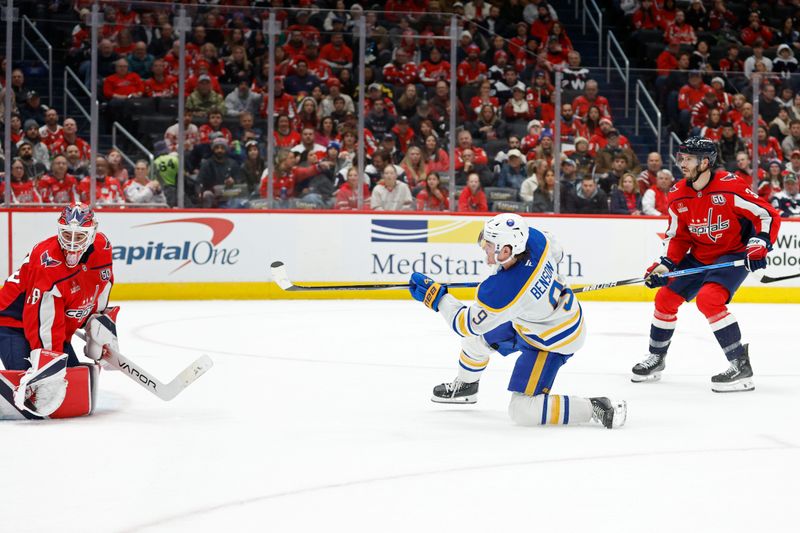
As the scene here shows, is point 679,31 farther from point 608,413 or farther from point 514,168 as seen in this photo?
point 608,413

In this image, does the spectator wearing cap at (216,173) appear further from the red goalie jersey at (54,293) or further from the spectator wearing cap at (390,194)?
the red goalie jersey at (54,293)

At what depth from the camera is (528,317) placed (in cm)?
405

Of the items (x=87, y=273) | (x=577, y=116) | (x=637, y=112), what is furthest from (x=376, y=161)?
(x=87, y=273)

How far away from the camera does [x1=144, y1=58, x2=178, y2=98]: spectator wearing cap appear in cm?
905

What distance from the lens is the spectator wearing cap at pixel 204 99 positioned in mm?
9141

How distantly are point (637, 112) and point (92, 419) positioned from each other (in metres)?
7.09

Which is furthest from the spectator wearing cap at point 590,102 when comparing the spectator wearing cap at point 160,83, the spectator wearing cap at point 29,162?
the spectator wearing cap at point 29,162

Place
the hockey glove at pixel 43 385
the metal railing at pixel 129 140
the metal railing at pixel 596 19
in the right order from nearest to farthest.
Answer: the hockey glove at pixel 43 385 < the metal railing at pixel 129 140 < the metal railing at pixel 596 19

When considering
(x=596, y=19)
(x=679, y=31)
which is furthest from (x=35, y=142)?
(x=679, y=31)

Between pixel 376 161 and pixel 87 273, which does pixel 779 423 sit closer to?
pixel 87 273

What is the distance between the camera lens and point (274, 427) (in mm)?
4117

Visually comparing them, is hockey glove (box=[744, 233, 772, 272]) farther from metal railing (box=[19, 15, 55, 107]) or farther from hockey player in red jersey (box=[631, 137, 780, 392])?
metal railing (box=[19, 15, 55, 107])

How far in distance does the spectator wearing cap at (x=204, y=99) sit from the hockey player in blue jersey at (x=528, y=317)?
5314 mm

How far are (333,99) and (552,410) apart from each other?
5.79m
